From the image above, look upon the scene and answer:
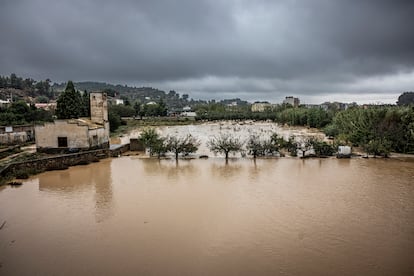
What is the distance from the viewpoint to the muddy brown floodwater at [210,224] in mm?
7277

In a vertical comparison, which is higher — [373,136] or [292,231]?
[373,136]

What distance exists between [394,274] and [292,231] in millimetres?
2805

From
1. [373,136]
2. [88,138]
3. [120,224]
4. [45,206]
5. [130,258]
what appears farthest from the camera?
[373,136]

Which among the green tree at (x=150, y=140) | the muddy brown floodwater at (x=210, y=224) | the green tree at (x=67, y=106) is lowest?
the muddy brown floodwater at (x=210, y=224)

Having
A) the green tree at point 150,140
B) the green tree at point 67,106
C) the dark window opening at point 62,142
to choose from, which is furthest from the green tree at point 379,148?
the green tree at point 67,106

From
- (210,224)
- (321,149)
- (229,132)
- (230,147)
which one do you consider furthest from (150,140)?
(229,132)

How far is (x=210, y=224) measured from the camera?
379 inches

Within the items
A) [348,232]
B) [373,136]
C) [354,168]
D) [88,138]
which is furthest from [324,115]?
[348,232]

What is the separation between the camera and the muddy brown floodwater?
7.28 m

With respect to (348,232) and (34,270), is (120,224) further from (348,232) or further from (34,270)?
(348,232)

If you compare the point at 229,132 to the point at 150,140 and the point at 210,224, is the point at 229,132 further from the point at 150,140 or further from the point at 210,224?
the point at 210,224

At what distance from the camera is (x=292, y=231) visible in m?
9.11

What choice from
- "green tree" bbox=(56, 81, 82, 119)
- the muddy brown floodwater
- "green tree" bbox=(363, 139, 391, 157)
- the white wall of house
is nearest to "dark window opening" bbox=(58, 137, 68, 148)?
the white wall of house

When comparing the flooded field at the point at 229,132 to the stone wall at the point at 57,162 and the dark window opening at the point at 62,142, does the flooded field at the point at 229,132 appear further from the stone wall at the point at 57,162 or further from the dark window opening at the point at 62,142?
the dark window opening at the point at 62,142
